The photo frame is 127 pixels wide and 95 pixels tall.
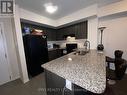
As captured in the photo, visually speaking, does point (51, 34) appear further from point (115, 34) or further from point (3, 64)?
point (115, 34)

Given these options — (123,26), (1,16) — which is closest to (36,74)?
(1,16)

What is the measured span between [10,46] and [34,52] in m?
0.88

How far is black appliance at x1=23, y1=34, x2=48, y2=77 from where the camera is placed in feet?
8.41

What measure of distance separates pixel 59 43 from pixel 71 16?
1.88m

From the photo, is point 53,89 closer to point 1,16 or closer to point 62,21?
point 1,16

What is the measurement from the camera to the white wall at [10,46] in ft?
8.18

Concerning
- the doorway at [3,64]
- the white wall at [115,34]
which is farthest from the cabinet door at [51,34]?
the white wall at [115,34]

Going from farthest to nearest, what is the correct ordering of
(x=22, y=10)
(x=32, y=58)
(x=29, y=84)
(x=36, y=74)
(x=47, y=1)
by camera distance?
(x=36, y=74) < (x=32, y=58) < (x=22, y=10) < (x=29, y=84) < (x=47, y=1)

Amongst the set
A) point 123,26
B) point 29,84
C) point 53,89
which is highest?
point 123,26

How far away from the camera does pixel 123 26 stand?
8.21 feet

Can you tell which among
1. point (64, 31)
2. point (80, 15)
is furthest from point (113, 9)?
point (64, 31)

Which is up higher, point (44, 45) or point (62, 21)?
point (62, 21)

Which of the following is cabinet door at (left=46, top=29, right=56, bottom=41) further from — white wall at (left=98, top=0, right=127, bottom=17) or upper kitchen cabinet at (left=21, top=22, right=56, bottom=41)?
white wall at (left=98, top=0, right=127, bottom=17)

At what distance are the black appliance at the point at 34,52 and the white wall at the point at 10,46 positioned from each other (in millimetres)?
481
